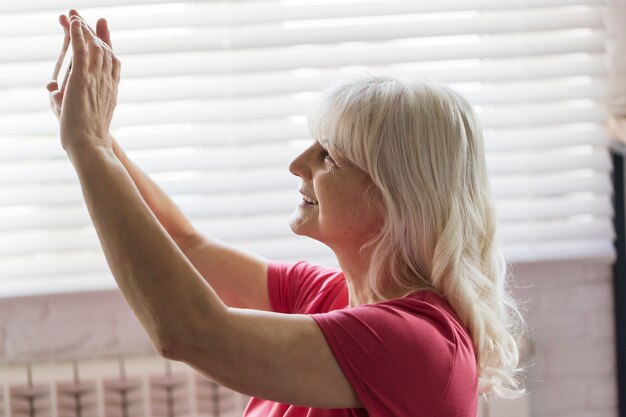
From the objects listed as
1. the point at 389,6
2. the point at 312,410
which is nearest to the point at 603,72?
the point at 389,6

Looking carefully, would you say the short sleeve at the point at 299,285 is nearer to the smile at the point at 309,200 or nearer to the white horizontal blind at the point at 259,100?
the smile at the point at 309,200

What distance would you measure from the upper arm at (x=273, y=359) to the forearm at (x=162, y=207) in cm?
52

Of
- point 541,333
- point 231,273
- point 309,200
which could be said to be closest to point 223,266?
point 231,273

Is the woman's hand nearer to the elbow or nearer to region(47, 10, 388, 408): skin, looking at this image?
region(47, 10, 388, 408): skin

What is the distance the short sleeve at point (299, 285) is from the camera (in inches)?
66.2

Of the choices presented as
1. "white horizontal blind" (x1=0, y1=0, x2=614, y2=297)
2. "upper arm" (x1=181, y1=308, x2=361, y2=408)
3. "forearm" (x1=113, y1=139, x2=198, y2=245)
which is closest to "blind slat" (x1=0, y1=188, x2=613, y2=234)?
"white horizontal blind" (x1=0, y1=0, x2=614, y2=297)

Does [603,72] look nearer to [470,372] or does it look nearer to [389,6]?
[389,6]

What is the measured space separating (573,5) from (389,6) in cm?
47

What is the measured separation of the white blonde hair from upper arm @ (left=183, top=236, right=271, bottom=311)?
33 centimetres

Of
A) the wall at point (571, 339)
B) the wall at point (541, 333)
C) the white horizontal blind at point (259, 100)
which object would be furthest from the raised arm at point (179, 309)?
the wall at point (571, 339)

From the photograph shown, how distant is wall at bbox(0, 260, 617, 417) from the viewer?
2.30 metres

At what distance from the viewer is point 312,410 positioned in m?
1.40

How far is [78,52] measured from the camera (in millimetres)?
1268

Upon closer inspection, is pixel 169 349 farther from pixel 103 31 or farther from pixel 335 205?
pixel 103 31
